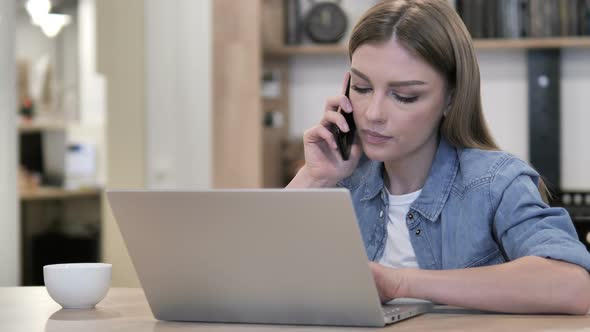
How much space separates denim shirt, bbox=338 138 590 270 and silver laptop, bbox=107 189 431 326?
1.05 feet

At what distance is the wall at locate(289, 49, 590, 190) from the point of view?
439cm

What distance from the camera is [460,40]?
1.74 m

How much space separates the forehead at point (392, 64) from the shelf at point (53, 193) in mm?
5388

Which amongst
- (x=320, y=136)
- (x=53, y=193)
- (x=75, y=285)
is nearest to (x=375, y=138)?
(x=320, y=136)

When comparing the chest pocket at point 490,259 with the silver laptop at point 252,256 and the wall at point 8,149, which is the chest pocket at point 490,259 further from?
the wall at point 8,149

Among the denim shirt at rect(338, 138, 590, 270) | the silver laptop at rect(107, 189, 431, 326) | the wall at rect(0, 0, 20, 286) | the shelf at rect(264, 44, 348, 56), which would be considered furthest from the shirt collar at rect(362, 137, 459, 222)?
the shelf at rect(264, 44, 348, 56)

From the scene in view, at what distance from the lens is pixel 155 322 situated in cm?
137

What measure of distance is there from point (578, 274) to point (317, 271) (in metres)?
0.44

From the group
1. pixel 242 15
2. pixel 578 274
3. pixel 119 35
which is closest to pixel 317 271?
pixel 578 274

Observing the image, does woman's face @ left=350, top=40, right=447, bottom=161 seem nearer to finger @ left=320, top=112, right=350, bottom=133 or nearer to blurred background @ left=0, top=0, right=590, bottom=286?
finger @ left=320, top=112, right=350, bottom=133

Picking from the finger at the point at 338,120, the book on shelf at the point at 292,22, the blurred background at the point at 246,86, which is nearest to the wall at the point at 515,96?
the blurred background at the point at 246,86

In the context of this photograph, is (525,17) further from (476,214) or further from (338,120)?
(476,214)

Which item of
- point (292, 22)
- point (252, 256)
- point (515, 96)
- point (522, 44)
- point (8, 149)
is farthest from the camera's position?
point (292, 22)

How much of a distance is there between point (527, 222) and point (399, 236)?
31 cm
